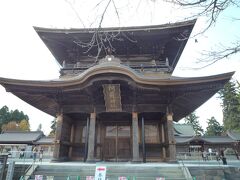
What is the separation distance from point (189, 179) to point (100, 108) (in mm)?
6323

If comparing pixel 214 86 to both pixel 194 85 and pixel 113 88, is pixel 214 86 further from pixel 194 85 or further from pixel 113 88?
pixel 113 88

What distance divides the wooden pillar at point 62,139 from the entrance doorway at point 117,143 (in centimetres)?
260

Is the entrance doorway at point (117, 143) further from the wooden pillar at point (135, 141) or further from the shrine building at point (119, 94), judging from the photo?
the wooden pillar at point (135, 141)

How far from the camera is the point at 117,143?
12.5 m

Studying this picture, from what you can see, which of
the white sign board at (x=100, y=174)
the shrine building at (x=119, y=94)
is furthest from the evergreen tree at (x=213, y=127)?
the white sign board at (x=100, y=174)

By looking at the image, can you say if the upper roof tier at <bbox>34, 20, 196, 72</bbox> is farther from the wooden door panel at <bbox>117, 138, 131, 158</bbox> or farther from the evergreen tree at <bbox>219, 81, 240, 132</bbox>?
the evergreen tree at <bbox>219, 81, 240, 132</bbox>

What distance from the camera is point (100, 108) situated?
1143 cm

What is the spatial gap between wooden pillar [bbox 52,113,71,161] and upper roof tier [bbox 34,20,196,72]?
4507 millimetres

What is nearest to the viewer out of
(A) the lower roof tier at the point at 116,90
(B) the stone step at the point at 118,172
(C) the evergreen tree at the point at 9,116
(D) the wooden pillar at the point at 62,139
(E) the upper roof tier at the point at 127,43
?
(B) the stone step at the point at 118,172

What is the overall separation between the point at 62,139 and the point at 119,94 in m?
4.66

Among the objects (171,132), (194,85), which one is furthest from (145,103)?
(194,85)

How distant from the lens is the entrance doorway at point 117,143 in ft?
39.9

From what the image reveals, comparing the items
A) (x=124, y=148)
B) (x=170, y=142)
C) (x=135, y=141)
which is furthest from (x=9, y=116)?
(x=170, y=142)

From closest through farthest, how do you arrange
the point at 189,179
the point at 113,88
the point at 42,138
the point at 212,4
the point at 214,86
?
1. the point at 212,4
2. the point at 189,179
3. the point at 214,86
4. the point at 113,88
5. the point at 42,138
